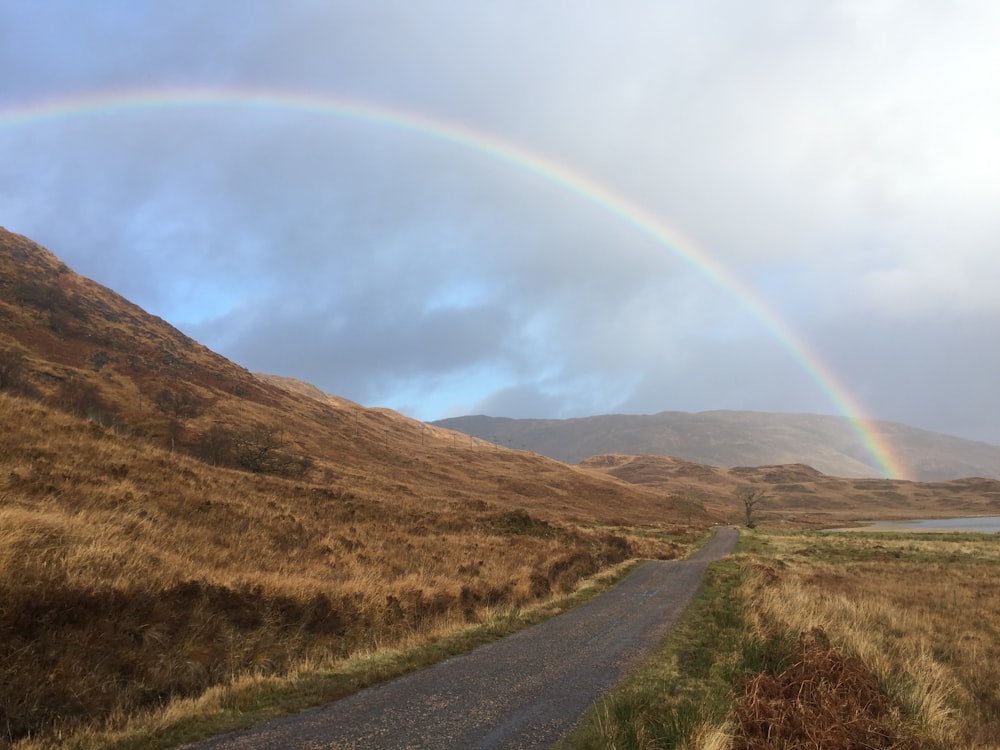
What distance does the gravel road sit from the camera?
7.48 meters

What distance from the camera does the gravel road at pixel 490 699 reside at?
748 cm

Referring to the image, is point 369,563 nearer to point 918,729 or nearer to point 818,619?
point 818,619

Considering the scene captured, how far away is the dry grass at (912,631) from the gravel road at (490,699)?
3.26 meters

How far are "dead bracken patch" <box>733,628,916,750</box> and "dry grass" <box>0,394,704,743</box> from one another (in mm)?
8339

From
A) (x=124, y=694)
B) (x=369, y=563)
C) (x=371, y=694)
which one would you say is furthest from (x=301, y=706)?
(x=369, y=563)

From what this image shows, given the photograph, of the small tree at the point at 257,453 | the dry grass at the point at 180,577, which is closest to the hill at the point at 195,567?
the dry grass at the point at 180,577

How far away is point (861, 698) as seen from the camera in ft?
28.0

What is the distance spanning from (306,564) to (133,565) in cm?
757

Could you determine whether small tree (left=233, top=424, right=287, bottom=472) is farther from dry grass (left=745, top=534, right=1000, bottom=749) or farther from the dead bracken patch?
the dead bracken patch

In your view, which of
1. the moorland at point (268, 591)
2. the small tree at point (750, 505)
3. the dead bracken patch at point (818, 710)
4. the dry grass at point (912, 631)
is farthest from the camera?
the small tree at point (750, 505)

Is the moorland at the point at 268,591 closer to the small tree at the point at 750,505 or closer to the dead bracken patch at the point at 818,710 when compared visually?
the dead bracken patch at the point at 818,710

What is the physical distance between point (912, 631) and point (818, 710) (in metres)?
12.6

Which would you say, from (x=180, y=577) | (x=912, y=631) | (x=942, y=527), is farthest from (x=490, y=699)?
(x=942, y=527)

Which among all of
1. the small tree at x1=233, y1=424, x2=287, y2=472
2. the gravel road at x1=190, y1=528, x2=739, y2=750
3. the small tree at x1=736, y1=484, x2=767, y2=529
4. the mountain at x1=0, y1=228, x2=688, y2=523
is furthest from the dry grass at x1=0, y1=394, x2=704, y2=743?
the small tree at x1=736, y1=484, x2=767, y2=529
